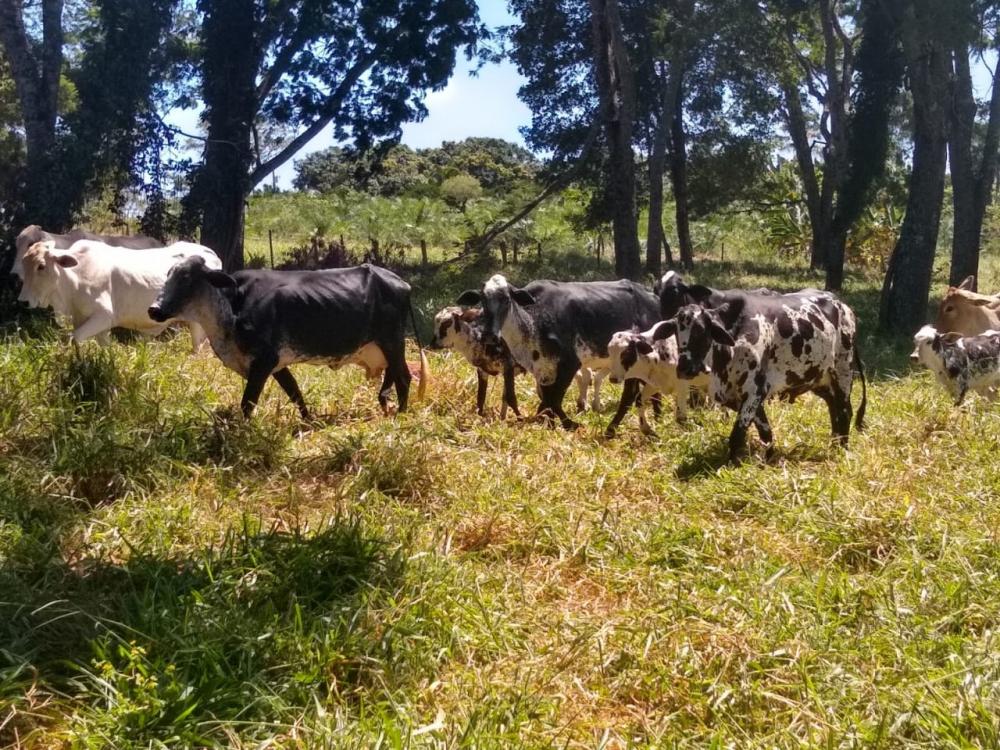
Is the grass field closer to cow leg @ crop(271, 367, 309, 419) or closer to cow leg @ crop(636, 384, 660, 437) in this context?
cow leg @ crop(271, 367, 309, 419)

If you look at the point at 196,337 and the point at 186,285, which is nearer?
the point at 186,285

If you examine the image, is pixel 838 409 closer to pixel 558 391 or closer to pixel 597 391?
pixel 558 391

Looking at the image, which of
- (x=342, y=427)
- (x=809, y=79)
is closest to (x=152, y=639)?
(x=342, y=427)

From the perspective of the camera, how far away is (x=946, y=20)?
47.4 ft

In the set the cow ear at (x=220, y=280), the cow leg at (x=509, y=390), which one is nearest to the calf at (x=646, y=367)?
the cow leg at (x=509, y=390)

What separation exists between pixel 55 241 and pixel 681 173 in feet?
62.2

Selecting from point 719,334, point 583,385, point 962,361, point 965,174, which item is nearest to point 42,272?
point 583,385

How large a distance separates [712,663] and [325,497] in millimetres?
3065

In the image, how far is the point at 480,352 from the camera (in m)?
9.80

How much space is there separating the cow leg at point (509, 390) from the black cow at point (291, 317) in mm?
940

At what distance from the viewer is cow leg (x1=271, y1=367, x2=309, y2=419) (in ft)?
28.5

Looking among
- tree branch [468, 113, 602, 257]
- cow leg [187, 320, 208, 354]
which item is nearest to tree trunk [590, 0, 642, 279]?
tree branch [468, 113, 602, 257]

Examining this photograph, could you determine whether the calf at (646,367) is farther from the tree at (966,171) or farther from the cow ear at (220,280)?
the tree at (966,171)

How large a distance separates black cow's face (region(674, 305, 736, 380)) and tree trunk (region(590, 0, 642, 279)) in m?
9.25
